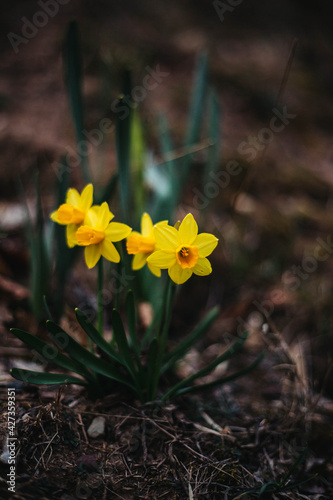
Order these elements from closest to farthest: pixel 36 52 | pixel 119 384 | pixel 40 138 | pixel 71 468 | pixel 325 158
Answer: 1. pixel 71 468
2. pixel 119 384
3. pixel 40 138
4. pixel 325 158
5. pixel 36 52

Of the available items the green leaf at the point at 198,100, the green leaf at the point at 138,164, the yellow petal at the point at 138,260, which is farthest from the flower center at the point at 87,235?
the green leaf at the point at 198,100

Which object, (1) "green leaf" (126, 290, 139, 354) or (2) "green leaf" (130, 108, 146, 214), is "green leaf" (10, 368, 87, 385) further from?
(2) "green leaf" (130, 108, 146, 214)

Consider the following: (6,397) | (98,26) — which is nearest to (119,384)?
(6,397)

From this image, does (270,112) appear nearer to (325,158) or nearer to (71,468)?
(325,158)

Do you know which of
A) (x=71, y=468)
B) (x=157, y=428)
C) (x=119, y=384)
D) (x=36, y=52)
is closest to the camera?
(x=71, y=468)

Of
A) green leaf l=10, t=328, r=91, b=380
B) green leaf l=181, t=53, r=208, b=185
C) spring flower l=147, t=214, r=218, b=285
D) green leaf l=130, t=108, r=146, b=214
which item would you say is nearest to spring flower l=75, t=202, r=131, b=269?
spring flower l=147, t=214, r=218, b=285

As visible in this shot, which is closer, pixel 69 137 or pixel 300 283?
pixel 300 283

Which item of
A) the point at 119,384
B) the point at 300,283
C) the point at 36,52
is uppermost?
the point at 36,52

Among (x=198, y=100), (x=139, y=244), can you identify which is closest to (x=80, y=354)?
(x=139, y=244)
